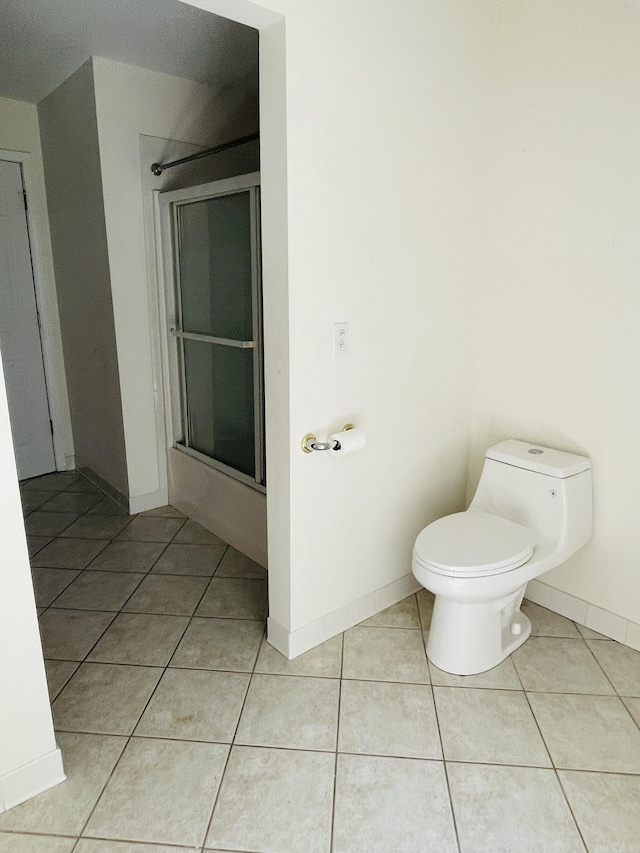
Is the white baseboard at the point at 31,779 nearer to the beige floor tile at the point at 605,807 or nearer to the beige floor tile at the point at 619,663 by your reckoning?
the beige floor tile at the point at 605,807

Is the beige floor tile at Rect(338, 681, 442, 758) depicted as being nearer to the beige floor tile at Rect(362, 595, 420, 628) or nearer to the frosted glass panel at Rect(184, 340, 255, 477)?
the beige floor tile at Rect(362, 595, 420, 628)

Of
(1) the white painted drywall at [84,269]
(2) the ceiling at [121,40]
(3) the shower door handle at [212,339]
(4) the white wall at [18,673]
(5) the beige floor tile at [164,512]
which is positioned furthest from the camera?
(5) the beige floor tile at [164,512]

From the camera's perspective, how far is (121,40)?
2379mm

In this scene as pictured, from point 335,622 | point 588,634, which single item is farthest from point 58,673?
point 588,634

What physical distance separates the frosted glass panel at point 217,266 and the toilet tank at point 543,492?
1.18 metres

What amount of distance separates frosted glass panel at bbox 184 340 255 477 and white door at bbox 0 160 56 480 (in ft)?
3.62

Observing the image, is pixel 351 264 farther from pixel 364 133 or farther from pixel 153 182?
pixel 153 182

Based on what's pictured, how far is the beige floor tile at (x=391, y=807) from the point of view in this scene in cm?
135

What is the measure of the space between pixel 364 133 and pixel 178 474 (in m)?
1.99

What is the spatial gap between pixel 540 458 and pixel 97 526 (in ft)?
7.14

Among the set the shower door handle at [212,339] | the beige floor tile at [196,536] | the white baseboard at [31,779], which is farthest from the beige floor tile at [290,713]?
the shower door handle at [212,339]

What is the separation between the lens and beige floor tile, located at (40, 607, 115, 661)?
2008 millimetres

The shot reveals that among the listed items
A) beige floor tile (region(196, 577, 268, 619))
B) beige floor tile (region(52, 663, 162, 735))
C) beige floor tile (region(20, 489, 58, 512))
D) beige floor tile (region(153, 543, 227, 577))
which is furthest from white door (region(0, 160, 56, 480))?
beige floor tile (region(52, 663, 162, 735))

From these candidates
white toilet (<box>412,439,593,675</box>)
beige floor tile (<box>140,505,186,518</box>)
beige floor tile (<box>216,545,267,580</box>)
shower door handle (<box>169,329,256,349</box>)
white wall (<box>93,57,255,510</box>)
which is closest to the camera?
white toilet (<box>412,439,593,675</box>)
